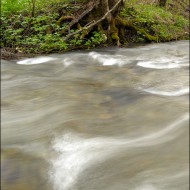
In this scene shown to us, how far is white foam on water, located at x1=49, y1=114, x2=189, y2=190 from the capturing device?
8.62ft

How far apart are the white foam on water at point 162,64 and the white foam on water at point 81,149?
2.99m

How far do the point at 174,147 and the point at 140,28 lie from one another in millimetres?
7335

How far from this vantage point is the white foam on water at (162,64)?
6.40 m

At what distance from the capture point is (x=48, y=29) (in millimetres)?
8195

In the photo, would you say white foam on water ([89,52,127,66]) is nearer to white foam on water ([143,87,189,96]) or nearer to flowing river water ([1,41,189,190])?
flowing river water ([1,41,189,190])

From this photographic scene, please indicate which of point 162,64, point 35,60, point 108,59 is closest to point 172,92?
point 162,64

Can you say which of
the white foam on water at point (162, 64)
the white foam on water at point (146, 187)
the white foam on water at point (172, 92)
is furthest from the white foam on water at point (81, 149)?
the white foam on water at point (162, 64)

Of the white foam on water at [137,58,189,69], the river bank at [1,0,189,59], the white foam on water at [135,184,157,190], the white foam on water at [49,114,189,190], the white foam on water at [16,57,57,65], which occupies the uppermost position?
the river bank at [1,0,189,59]

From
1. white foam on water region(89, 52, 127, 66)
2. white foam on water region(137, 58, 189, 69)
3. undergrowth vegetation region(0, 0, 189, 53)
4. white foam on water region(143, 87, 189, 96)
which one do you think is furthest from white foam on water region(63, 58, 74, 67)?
white foam on water region(143, 87, 189, 96)

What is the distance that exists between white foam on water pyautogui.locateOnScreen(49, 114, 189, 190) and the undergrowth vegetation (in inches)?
185

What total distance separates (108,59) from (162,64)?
124 cm

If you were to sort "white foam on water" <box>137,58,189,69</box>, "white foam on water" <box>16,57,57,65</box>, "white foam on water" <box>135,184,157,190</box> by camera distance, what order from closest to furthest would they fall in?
"white foam on water" <box>135,184,157,190</box>, "white foam on water" <box>137,58,189,69</box>, "white foam on water" <box>16,57,57,65</box>

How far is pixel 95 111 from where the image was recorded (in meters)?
3.98

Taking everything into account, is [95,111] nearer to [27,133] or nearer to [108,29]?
[27,133]
